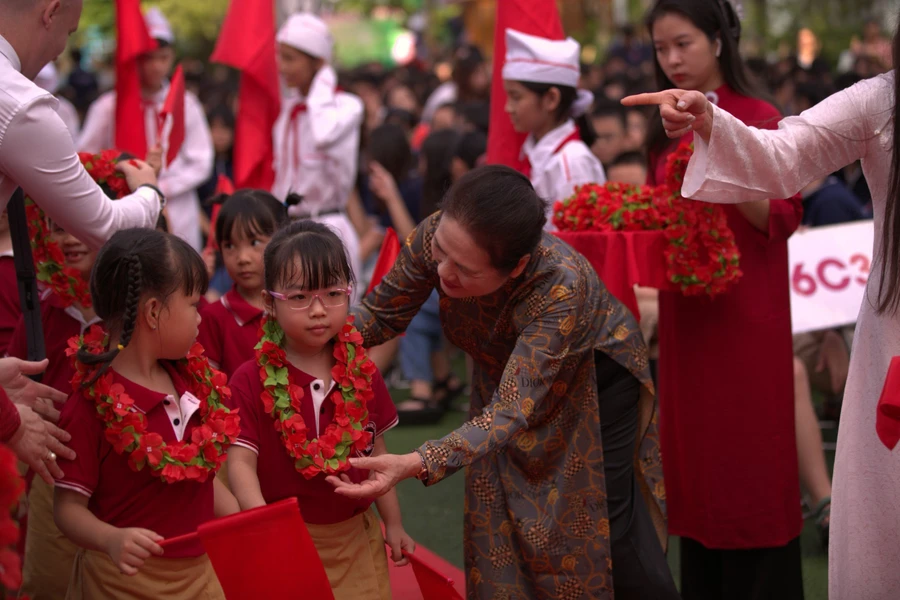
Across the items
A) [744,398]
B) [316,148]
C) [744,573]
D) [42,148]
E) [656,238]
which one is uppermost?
[42,148]

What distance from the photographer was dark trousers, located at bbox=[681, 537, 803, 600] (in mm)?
3852

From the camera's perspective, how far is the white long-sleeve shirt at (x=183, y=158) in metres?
7.01

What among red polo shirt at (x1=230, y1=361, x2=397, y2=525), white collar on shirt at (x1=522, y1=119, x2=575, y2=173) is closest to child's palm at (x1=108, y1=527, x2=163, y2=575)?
red polo shirt at (x1=230, y1=361, x2=397, y2=525)

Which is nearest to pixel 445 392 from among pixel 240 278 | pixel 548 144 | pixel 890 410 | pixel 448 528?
pixel 448 528

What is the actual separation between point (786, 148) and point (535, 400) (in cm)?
92

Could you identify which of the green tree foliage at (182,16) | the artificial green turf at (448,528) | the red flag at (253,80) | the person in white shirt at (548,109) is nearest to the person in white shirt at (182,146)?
the red flag at (253,80)

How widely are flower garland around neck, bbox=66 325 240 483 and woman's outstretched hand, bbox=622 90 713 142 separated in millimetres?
1316

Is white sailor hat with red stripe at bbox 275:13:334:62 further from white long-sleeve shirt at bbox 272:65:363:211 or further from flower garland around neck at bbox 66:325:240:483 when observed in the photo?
flower garland around neck at bbox 66:325:240:483

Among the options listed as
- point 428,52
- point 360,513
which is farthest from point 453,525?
point 428,52

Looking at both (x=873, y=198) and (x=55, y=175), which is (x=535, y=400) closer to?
(x=873, y=198)

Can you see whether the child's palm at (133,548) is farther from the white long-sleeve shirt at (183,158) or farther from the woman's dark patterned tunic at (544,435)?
the white long-sleeve shirt at (183,158)

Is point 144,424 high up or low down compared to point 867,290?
down

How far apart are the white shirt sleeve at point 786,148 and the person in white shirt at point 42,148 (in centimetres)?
167

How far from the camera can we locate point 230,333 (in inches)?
150
